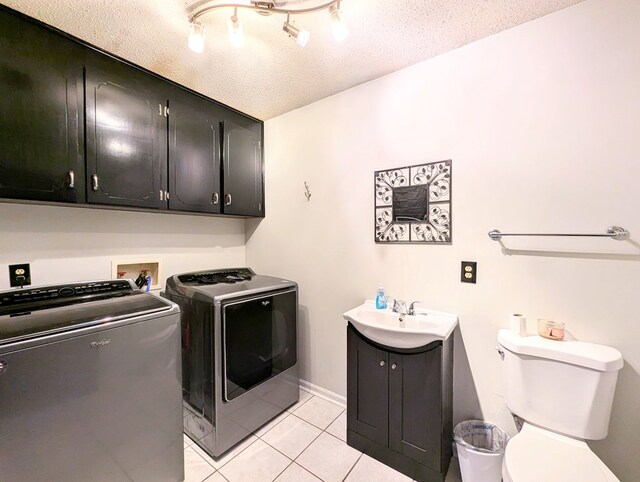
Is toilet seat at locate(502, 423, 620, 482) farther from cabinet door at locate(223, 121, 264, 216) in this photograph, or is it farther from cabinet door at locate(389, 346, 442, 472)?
cabinet door at locate(223, 121, 264, 216)

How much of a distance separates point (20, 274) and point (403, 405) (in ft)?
7.34

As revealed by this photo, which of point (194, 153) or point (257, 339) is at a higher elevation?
point (194, 153)

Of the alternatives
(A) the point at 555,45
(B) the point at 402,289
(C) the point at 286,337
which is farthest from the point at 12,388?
(A) the point at 555,45

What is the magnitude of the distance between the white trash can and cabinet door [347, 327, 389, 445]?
0.40 metres

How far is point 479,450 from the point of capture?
4.45 feet

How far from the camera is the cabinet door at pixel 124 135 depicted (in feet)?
5.06

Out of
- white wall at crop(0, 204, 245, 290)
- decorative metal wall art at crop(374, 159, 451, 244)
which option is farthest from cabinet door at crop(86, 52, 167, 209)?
decorative metal wall art at crop(374, 159, 451, 244)

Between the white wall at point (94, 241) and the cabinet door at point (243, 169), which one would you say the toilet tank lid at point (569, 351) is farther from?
the white wall at point (94, 241)

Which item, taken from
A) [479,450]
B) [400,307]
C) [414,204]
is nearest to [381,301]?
[400,307]

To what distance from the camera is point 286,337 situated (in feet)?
6.90

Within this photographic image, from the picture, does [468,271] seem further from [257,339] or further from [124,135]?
[124,135]

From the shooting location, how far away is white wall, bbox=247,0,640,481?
1244 millimetres

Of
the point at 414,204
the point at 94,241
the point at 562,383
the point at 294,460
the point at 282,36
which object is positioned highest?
the point at 282,36

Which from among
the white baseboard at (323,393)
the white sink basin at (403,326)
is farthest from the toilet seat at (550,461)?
the white baseboard at (323,393)
